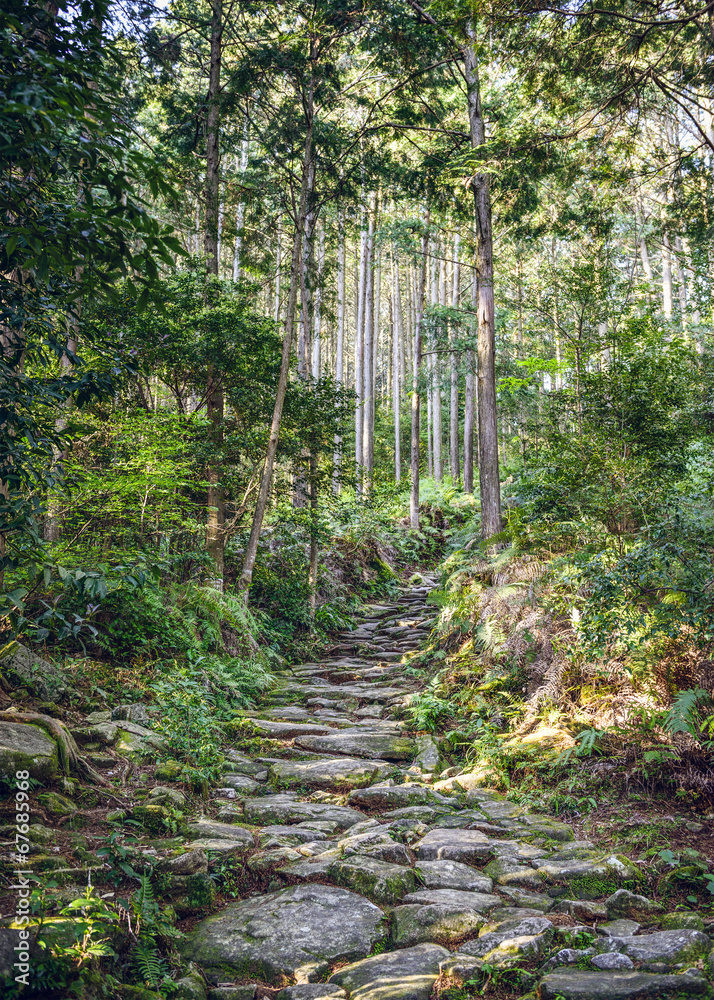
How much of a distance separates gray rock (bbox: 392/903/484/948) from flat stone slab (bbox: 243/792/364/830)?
1332 millimetres

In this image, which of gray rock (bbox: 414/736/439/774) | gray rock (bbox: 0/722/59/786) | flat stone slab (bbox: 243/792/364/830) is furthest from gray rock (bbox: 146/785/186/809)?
gray rock (bbox: 414/736/439/774)

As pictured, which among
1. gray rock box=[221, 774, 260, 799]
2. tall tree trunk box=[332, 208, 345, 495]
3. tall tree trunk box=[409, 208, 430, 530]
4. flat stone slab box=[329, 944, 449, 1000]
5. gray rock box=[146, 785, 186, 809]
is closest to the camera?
flat stone slab box=[329, 944, 449, 1000]

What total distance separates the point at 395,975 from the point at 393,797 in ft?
7.44

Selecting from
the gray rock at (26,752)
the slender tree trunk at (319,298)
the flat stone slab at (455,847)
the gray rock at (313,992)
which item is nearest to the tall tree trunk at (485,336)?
the slender tree trunk at (319,298)

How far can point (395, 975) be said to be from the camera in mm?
2627

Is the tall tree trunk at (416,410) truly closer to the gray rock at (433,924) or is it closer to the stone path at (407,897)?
the stone path at (407,897)

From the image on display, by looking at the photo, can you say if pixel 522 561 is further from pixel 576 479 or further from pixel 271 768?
pixel 271 768

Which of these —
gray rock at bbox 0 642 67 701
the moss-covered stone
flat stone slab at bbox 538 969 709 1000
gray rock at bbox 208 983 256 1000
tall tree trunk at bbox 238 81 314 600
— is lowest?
gray rock at bbox 208 983 256 1000

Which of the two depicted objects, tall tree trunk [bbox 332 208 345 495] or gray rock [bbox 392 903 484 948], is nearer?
gray rock [bbox 392 903 484 948]

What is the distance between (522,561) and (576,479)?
4.03 ft

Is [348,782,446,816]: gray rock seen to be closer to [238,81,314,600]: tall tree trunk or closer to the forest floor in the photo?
the forest floor

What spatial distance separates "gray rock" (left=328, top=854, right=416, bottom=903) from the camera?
3381 millimetres

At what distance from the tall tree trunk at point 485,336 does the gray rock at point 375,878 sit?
21.7 feet

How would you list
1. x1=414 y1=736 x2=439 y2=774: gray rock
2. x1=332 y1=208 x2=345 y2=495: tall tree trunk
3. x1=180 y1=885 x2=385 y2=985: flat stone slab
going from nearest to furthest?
x1=180 y1=885 x2=385 y2=985: flat stone slab
x1=414 y1=736 x2=439 y2=774: gray rock
x1=332 y1=208 x2=345 y2=495: tall tree trunk
